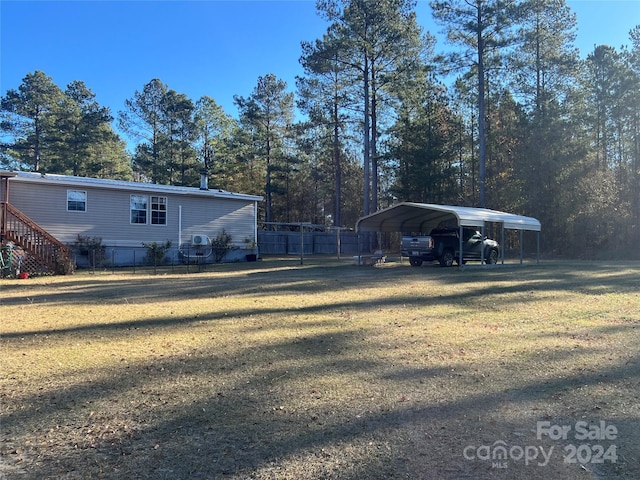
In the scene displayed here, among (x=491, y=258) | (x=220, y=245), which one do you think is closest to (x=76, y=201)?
(x=220, y=245)

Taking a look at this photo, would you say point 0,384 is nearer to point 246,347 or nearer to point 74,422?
point 74,422

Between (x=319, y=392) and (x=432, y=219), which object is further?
(x=432, y=219)

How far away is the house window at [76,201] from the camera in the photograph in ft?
59.5

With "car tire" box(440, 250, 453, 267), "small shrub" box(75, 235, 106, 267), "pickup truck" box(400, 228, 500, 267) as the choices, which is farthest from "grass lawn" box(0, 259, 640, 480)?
"small shrub" box(75, 235, 106, 267)

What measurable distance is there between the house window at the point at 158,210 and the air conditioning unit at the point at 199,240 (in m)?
1.46

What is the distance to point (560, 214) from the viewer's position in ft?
89.0

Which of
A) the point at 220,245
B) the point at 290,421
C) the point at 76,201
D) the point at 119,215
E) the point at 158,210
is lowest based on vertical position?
the point at 290,421

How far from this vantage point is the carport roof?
51.8ft

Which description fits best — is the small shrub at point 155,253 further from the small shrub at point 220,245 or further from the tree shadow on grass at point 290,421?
the tree shadow on grass at point 290,421

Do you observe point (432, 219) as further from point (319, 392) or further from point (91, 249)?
→ point (319, 392)

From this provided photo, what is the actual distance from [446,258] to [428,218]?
335 centimetres

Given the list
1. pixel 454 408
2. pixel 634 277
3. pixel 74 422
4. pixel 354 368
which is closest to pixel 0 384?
pixel 74 422

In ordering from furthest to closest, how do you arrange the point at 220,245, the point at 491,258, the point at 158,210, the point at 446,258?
the point at 220,245 → the point at 158,210 → the point at 491,258 → the point at 446,258

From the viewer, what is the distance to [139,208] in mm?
19750
